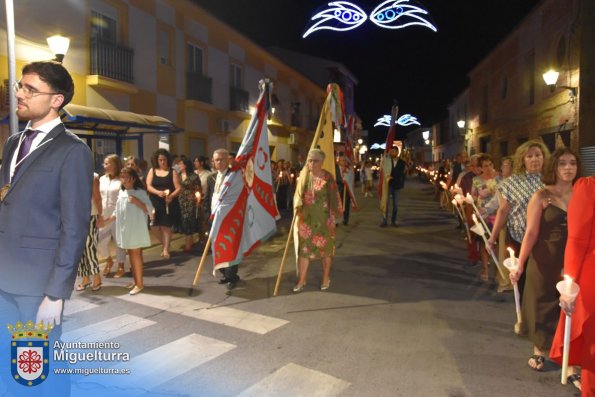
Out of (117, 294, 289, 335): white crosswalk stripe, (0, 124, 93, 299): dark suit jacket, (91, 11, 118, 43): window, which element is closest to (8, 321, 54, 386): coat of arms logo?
(0, 124, 93, 299): dark suit jacket

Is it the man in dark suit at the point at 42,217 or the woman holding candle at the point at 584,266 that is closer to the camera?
the man in dark suit at the point at 42,217

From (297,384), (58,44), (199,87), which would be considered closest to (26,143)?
(297,384)

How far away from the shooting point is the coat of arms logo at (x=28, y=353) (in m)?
2.48

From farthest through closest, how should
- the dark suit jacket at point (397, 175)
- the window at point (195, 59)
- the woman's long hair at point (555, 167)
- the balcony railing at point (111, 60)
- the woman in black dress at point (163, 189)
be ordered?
the window at point (195, 59) < the balcony railing at point (111, 60) < the dark suit jacket at point (397, 175) < the woman in black dress at point (163, 189) < the woman's long hair at point (555, 167)

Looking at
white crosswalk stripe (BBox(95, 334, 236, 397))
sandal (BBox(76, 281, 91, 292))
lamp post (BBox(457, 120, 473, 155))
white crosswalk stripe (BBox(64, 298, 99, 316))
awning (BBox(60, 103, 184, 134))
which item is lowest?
white crosswalk stripe (BBox(95, 334, 236, 397))

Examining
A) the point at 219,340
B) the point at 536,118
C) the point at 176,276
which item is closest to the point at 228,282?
the point at 176,276

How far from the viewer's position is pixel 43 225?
2.44m

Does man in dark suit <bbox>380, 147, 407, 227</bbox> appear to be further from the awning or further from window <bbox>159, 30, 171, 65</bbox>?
window <bbox>159, 30, 171, 65</bbox>

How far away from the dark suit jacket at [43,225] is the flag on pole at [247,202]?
12.6 feet

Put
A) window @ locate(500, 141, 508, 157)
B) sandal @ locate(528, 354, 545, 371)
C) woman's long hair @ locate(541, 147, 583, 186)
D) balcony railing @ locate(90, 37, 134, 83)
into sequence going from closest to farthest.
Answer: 1. woman's long hair @ locate(541, 147, 583, 186)
2. sandal @ locate(528, 354, 545, 371)
3. balcony railing @ locate(90, 37, 134, 83)
4. window @ locate(500, 141, 508, 157)

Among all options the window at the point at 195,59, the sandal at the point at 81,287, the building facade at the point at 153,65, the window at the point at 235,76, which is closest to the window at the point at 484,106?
the building facade at the point at 153,65

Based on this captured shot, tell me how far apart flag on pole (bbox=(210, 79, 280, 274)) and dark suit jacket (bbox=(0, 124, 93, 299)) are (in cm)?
384

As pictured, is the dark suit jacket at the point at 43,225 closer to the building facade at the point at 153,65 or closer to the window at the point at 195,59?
the building facade at the point at 153,65

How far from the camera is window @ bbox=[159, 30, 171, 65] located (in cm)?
1639
